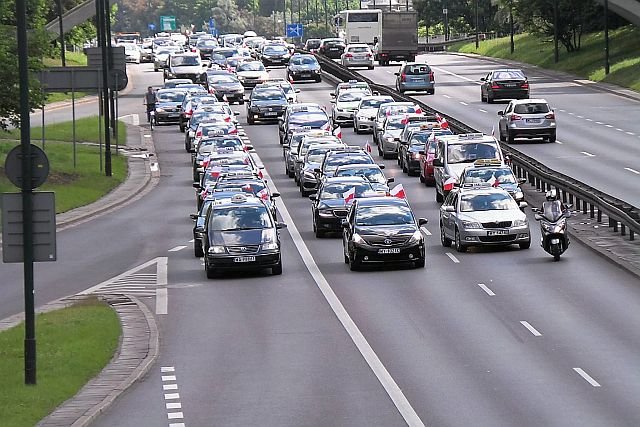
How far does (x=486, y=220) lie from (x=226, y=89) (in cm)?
5331

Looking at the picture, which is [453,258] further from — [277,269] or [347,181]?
[347,181]

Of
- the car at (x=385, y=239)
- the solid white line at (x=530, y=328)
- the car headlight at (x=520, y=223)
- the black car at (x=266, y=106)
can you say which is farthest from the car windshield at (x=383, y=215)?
the black car at (x=266, y=106)

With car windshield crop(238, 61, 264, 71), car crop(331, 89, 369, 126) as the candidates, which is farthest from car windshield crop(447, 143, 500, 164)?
car windshield crop(238, 61, 264, 71)

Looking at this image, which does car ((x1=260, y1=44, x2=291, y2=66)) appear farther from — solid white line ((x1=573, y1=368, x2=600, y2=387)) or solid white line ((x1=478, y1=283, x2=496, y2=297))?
solid white line ((x1=573, y1=368, x2=600, y2=387))

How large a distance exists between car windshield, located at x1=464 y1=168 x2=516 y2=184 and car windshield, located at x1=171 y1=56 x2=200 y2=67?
61070 millimetres

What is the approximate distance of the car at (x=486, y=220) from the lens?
36.7 meters

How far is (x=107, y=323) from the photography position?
28.0m

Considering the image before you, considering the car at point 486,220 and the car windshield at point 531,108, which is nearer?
the car at point 486,220

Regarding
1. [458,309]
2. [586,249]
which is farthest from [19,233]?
[586,249]

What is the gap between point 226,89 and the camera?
8881cm

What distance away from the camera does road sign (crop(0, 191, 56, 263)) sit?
869 inches

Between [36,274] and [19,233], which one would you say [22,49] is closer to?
[19,233]

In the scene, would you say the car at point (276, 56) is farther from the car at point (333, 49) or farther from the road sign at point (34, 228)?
the road sign at point (34, 228)

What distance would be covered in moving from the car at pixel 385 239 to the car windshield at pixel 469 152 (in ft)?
39.5
